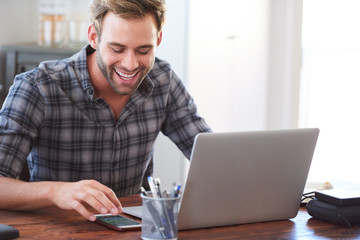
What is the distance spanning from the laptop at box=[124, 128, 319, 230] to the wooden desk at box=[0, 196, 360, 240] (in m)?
0.03

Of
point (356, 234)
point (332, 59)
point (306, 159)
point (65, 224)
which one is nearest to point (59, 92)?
point (65, 224)

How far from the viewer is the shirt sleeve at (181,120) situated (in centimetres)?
230

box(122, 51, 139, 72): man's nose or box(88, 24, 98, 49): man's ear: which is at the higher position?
box(88, 24, 98, 49): man's ear

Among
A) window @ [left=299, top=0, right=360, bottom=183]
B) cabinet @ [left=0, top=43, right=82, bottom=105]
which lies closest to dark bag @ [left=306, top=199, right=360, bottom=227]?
window @ [left=299, top=0, right=360, bottom=183]

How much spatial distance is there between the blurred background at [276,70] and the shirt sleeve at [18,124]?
6.33 ft

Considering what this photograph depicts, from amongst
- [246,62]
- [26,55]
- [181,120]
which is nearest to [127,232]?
[181,120]

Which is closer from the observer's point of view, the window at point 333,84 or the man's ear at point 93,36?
the man's ear at point 93,36

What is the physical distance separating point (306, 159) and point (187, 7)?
231 centimetres

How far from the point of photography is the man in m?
1.93

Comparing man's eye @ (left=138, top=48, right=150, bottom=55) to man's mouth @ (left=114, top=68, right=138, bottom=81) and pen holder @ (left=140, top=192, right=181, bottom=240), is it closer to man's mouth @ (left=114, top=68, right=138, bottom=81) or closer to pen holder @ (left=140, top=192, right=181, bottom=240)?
man's mouth @ (left=114, top=68, right=138, bottom=81)

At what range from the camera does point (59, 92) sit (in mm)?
2039

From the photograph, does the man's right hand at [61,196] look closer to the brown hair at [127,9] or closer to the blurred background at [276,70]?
the brown hair at [127,9]

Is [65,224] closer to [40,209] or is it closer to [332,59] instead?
[40,209]

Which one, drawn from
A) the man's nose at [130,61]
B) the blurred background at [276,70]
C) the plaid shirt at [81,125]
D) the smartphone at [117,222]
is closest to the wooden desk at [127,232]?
the smartphone at [117,222]
